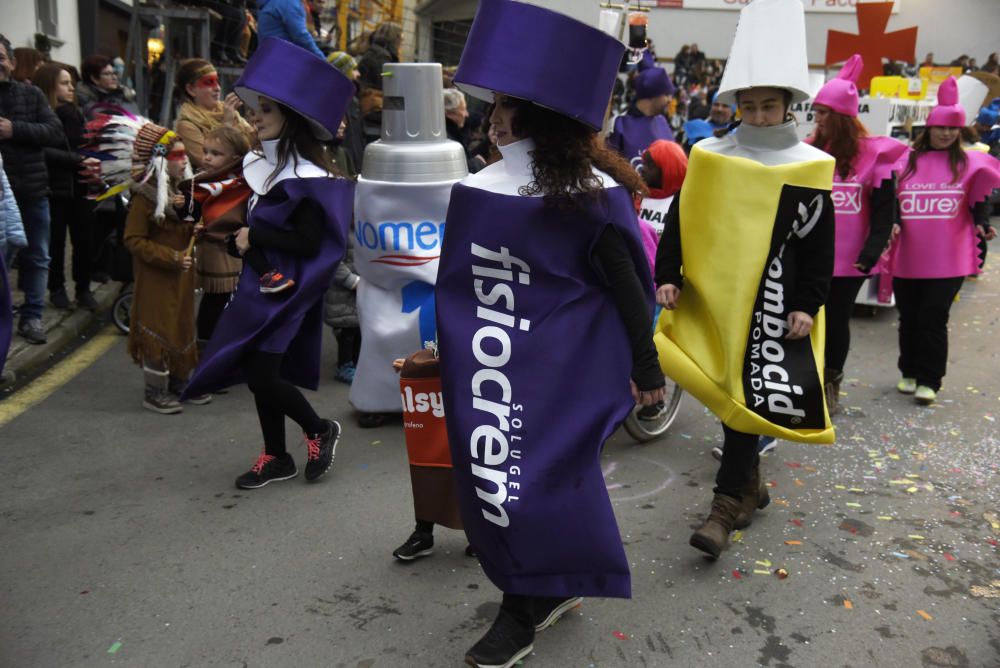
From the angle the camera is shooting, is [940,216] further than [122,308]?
No

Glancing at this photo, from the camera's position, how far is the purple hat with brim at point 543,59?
2729mm

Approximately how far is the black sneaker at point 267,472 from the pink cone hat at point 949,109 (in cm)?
425

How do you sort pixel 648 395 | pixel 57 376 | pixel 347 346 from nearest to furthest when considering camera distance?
1. pixel 648 395
2. pixel 57 376
3. pixel 347 346

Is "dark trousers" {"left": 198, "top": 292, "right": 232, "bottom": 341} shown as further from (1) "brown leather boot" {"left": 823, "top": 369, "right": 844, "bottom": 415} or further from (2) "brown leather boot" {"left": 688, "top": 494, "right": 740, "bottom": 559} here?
(1) "brown leather boot" {"left": 823, "top": 369, "right": 844, "bottom": 415}

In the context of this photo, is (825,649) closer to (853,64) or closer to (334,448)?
(334,448)

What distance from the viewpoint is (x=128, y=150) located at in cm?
537

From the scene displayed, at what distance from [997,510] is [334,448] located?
306cm

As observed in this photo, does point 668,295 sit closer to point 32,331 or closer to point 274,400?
point 274,400

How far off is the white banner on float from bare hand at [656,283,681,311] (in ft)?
85.9

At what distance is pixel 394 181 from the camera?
509 centimetres

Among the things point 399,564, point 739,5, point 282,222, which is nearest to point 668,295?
point 399,564

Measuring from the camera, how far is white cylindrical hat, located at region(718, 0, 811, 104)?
3725 millimetres

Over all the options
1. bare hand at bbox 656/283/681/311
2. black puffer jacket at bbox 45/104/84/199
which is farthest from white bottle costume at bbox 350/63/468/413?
black puffer jacket at bbox 45/104/84/199

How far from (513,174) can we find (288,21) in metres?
5.63
